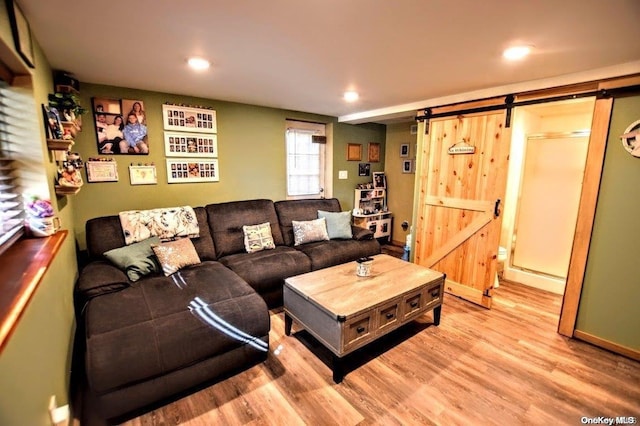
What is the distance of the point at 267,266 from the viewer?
2779 millimetres

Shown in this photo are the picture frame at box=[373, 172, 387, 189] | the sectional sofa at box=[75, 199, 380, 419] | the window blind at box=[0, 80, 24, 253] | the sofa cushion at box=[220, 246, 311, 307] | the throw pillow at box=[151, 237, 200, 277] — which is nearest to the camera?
the window blind at box=[0, 80, 24, 253]

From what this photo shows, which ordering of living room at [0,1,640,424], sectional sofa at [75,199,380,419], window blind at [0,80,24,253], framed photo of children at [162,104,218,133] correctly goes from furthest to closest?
1. framed photo of children at [162,104,218,133]
2. sectional sofa at [75,199,380,419]
3. window blind at [0,80,24,253]
4. living room at [0,1,640,424]

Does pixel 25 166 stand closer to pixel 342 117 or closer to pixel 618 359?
pixel 342 117

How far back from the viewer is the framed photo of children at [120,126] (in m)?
2.77

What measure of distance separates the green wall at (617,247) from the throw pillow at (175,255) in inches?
136

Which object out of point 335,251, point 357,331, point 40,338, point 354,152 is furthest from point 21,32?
point 354,152

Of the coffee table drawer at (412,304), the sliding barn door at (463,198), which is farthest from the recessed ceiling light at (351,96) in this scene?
the coffee table drawer at (412,304)

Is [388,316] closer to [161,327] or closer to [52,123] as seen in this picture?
[161,327]

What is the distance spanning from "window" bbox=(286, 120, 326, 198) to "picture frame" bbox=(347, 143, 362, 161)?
45 cm

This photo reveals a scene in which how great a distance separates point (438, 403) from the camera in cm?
175

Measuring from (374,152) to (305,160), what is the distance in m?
1.43

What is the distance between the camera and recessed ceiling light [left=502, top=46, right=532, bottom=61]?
1.78 m

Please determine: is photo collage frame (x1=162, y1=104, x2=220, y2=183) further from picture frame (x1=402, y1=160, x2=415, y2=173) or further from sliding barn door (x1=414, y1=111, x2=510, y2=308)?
picture frame (x1=402, y1=160, x2=415, y2=173)

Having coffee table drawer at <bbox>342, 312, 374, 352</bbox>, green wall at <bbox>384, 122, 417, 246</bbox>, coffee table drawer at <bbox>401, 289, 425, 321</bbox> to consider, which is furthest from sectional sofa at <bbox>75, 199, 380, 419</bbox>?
green wall at <bbox>384, 122, 417, 246</bbox>
